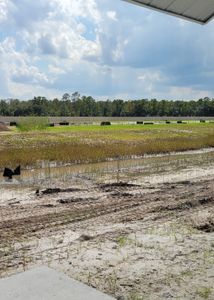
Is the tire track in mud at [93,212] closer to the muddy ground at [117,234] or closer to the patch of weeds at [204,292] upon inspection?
the muddy ground at [117,234]

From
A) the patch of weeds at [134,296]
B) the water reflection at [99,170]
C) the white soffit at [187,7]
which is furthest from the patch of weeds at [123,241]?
the water reflection at [99,170]

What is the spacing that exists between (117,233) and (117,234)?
9cm

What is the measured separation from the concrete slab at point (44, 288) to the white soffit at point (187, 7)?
12.4 ft

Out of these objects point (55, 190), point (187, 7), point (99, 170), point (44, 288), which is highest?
point (187, 7)

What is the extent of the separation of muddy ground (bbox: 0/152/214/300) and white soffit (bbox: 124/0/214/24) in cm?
399

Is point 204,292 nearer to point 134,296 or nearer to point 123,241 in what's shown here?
point 134,296

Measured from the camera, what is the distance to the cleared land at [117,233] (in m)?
7.34

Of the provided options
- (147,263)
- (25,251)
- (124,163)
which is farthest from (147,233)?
(124,163)

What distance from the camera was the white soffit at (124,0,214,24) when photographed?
576 centimetres

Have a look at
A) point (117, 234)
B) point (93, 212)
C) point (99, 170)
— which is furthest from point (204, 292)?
point (99, 170)

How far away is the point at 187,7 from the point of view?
598cm

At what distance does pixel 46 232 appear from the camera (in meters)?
10.5

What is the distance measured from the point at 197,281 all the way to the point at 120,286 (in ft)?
4.04

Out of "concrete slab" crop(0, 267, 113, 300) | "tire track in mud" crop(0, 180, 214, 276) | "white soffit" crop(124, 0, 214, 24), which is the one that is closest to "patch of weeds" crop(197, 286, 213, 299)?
"concrete slab" crop(0, 267, 113, 300)
